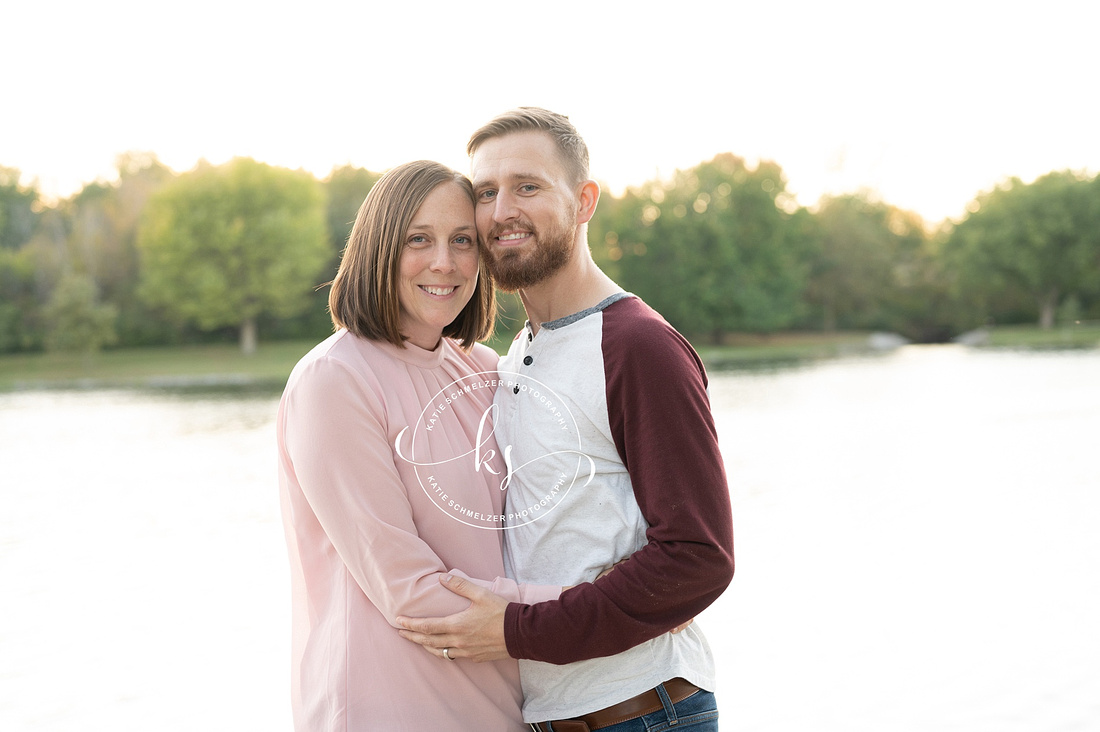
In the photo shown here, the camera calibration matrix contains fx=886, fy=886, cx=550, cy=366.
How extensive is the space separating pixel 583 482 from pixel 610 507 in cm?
9

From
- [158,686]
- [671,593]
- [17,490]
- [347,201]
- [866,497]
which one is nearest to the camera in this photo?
[671,593]

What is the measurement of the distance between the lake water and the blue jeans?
3958mm

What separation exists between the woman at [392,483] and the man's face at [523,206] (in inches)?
2.8

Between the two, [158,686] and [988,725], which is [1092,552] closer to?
[988,725]

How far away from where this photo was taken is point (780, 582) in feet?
29.0

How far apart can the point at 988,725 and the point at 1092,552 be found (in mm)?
4825

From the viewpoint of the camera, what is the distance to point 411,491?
7.36ft

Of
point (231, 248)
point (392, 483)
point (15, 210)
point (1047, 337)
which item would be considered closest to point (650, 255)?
point (231, 248)

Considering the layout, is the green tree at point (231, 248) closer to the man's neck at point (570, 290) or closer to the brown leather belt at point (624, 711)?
the man's neck at point (570, 290)

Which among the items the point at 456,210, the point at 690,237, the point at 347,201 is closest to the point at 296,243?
the point at 347,201

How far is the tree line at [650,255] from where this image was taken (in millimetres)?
46281

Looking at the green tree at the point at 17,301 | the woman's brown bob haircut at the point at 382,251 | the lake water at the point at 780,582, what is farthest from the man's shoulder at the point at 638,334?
the green tree at the point at 17,301

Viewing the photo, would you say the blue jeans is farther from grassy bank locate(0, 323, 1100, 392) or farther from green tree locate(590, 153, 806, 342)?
green tree locate(590, 153, 806, 342)

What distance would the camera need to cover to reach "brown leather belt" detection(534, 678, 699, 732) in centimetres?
227
